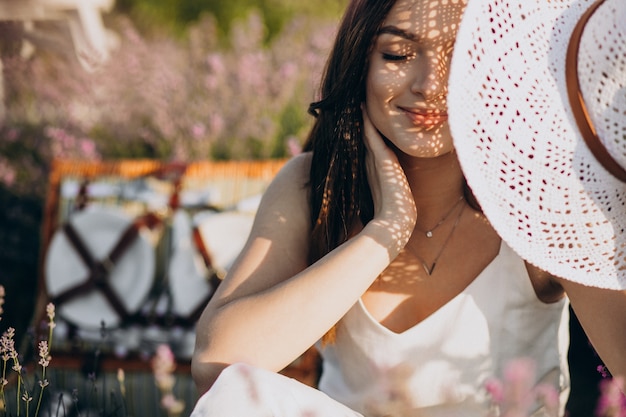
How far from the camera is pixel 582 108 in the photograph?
1342 millimetres

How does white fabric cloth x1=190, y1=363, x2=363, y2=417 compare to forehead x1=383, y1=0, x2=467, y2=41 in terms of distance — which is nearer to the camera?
white fabric cloth x1=190, y1=363, x2=363, y2=417

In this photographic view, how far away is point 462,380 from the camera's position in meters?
1.85

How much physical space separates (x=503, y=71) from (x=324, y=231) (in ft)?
2.33

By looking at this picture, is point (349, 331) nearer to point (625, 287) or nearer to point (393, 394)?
point (393, 394)

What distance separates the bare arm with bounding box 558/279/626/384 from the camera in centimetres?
160

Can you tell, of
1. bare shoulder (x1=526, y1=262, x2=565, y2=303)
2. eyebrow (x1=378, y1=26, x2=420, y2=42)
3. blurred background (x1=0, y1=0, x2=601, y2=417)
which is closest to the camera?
eyebrow (x1=378, y1=26, x2=420, y2=42)

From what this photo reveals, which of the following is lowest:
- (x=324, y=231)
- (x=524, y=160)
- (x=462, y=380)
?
(x=462, y=380)

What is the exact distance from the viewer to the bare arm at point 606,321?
1.60 meters

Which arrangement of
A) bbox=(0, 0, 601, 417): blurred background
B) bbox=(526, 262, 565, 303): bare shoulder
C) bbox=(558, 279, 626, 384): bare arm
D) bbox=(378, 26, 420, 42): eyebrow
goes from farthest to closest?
bbox=(0, 0, 601, 417): blurred background < bbox=(526, 262, 565, 303): bare shoulder < bbox=(378, 26, 420, 42): eyebrow < bbox=(558, 279, 626, 384): bare arm

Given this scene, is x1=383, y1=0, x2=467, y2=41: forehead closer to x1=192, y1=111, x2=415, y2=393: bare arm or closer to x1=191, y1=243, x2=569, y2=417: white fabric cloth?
x1=192, y1=111, x2=415, y2=393: bare arm

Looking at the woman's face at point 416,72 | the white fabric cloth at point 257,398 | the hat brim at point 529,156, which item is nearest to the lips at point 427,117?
the woman's face at point 416,72

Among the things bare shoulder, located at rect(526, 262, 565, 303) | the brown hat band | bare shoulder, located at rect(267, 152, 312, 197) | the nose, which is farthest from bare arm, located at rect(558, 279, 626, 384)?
bare shoulder, located at rect(267, 152, 312, 197)

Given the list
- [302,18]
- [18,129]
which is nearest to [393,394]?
[18,129]

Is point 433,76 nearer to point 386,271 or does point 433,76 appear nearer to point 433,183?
point 433,183
